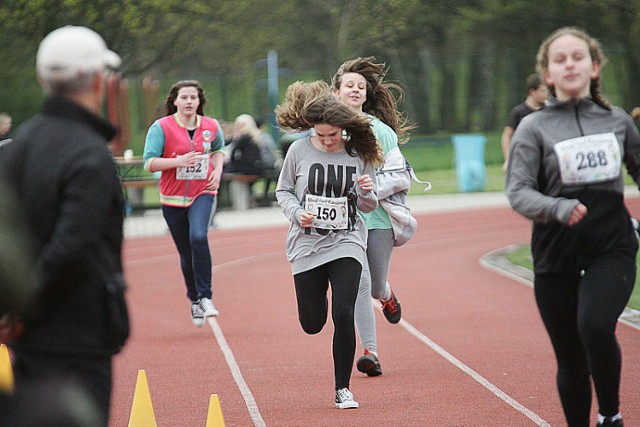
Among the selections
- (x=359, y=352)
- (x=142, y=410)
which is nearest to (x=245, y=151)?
(x=359, y=352)

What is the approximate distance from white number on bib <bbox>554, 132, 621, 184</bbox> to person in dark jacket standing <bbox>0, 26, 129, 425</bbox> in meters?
2.30

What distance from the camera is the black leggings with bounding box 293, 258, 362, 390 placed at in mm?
7359

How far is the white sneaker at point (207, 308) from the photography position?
411 inches

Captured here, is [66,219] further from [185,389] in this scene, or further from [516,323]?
[516,323]

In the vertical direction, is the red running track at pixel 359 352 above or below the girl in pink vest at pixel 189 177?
below

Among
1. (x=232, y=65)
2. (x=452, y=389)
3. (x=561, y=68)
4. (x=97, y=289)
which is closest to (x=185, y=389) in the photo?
(x=452, y=389)

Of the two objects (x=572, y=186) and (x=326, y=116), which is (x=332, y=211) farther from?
(x=572, y=186)

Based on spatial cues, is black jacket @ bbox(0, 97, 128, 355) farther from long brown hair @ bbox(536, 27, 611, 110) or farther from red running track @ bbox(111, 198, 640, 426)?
red running track @ bbox(111, 198, 640, 426)

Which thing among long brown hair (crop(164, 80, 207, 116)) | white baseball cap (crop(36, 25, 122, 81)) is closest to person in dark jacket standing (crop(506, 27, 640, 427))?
white baseball cap (crop(36, 25, 122, 81))

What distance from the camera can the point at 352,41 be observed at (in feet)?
154

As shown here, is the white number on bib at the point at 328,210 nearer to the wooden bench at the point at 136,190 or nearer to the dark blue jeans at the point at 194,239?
the dark blue jeans at the point at 194,239

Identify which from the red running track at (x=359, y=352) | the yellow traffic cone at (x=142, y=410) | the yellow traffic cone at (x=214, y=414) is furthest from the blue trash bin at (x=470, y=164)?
the yellow traffic cone at (x=214, y=414)

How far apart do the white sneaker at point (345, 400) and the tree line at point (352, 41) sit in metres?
22.6

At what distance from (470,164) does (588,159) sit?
2405 cm
